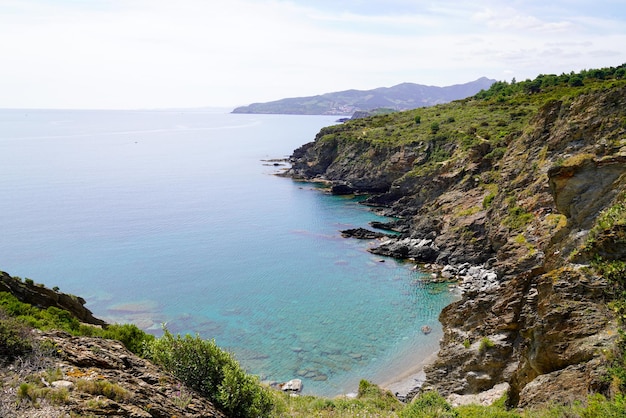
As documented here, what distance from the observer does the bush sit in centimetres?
1397

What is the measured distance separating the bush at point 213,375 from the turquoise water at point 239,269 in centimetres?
1679

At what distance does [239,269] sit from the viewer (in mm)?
54500

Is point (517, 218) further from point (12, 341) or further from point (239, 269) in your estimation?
point (12, 341)

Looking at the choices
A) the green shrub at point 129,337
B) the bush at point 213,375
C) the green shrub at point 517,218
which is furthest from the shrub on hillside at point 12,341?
the green shrub at point 517,218

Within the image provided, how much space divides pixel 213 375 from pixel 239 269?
132 feet

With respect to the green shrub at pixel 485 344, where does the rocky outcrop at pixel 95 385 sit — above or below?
above

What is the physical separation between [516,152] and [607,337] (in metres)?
45.1

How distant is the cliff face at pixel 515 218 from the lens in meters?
16.1

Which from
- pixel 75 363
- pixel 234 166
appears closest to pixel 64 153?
pixel 234 166

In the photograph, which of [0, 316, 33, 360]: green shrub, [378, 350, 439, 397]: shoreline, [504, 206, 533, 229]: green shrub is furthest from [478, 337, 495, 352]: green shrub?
[504, 206, 533, 229]: green shrub

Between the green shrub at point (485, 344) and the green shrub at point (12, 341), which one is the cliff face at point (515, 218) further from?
the green shrub at point (12, 341)

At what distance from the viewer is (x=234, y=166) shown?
138125mm

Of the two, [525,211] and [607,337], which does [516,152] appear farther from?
[607,337]

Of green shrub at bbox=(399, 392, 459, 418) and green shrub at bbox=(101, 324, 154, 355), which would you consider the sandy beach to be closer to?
green shrub at bbox=(399, 392, 459, 418)
